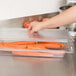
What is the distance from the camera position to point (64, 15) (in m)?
0.81

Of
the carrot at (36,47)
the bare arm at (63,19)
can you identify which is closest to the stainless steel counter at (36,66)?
the carrot at (36,47)

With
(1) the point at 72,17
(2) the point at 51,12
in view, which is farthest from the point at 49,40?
(2) the point at 51,12

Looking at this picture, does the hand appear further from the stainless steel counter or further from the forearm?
the stainless steel counter

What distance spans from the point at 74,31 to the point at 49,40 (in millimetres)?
468

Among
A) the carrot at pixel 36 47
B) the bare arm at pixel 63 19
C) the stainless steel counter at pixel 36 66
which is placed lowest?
the stainless steel counter at pixel 36 66

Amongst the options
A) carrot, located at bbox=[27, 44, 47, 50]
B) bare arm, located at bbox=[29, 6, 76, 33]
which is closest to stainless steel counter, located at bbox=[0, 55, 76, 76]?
carrot, located at bbox=[27, 44, 47, 50]

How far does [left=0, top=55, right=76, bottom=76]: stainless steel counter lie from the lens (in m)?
0.70

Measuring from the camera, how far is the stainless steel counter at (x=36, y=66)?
2.29 ft

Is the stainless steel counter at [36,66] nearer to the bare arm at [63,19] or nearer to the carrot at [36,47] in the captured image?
the carrot at [36,47]

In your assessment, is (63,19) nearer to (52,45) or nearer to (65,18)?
(65,18)

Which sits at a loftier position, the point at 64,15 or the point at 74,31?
the point at 64,15

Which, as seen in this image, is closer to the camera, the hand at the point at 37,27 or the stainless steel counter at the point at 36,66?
the stainless steel counter at the point at 36,66

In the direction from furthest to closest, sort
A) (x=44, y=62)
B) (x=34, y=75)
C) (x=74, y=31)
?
(x=74, y=31) < (x=44, y=62) < (x=34, y=75)

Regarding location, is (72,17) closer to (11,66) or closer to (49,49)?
(49,49)
